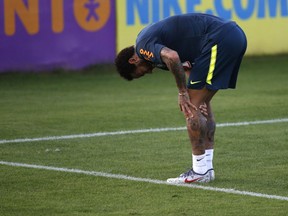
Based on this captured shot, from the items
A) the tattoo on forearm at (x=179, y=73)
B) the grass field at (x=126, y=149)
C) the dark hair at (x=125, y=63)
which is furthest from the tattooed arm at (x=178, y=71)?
the grass field at (x=126, y=149)

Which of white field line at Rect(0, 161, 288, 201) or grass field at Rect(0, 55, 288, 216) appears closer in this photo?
grass field at Rect(0, 55, 288, 216)

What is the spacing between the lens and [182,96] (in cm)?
939

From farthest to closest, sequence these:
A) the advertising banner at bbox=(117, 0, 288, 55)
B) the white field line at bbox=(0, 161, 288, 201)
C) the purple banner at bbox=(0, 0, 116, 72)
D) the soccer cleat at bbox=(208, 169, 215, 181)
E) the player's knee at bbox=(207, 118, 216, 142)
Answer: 1. the advertising banner at bbox=(117, 0, 288, 55)
2. the purple banner at bbox=(0, 0, 116, 72)
3. the player's knee at bbox=(207, 118, 216, 142)
4. the soccer cleat at bbox=(208, 169, 215, 181)
5. the white field line at bbox=(0, 161, 288, 201)

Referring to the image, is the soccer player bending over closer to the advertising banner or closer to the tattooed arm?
the tattooed arm

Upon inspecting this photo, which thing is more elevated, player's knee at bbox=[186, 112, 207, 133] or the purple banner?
player's knee at bbox=[186, 112, 207, 133]

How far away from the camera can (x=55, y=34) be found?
61.9ft

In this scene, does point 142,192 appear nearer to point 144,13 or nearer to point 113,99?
point 113,99

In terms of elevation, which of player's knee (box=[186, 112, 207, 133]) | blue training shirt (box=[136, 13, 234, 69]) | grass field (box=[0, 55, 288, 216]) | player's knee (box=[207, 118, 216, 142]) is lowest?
grass field (box=[0, 55, 288, 216])

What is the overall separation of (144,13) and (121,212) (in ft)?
38.1

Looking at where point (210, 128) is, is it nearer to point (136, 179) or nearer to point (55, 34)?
point (136, 179)

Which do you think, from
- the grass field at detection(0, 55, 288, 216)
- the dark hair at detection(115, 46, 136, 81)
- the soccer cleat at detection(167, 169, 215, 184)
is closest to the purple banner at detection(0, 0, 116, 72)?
the grass field at detection(0, 55, 288, 216)

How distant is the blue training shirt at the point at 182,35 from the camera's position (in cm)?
944

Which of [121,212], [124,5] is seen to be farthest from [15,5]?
[121,212]

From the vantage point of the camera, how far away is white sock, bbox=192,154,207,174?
382 inches
